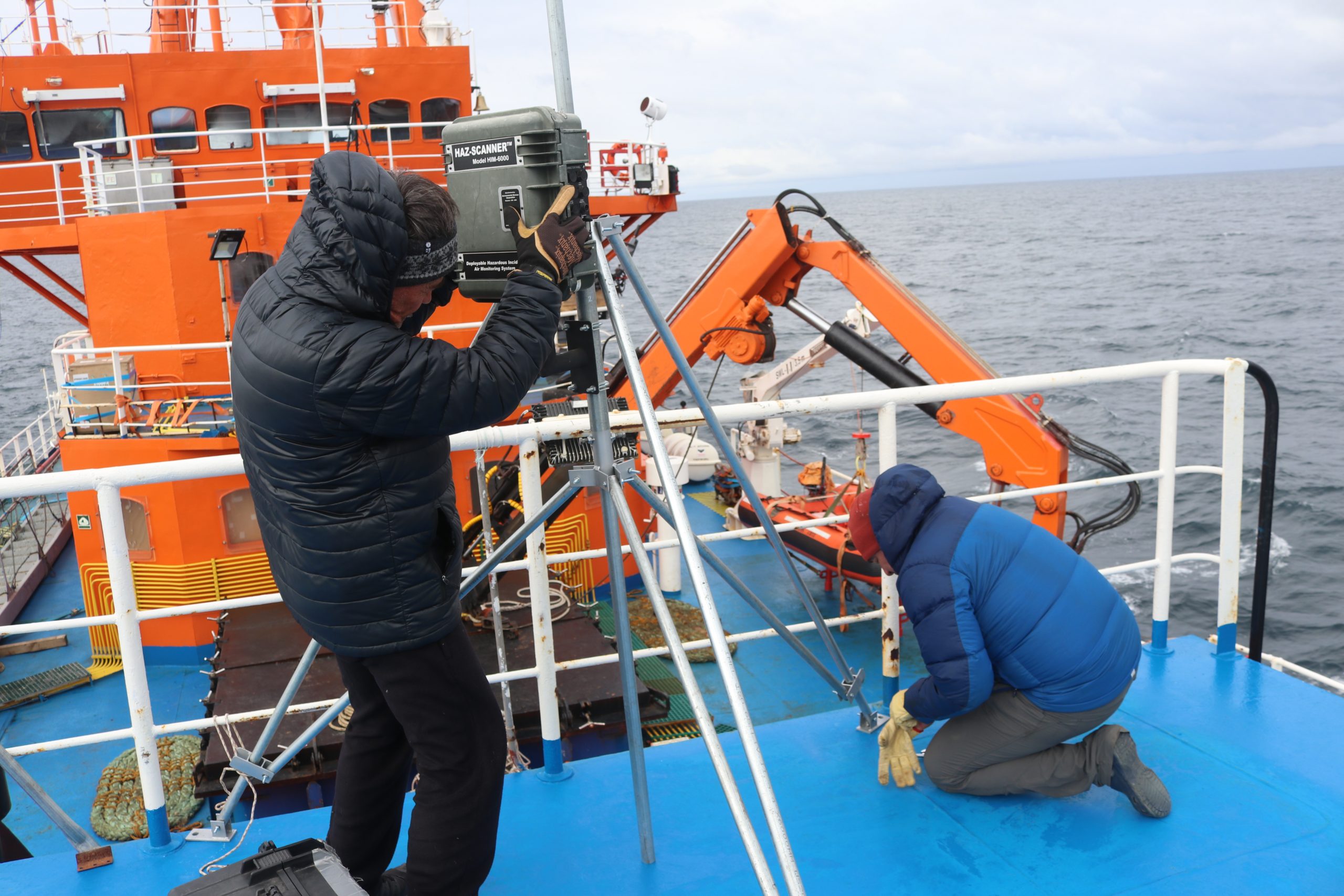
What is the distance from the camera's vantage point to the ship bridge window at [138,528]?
9758mm

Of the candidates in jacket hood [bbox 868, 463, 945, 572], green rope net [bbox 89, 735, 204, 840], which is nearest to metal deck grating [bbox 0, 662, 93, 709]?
green rope net [bbox 89, 735, 204, 840]

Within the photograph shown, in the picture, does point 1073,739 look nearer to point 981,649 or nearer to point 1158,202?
point 981,649

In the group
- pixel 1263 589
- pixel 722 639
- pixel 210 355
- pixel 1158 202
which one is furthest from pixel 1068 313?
pixel 1158 202

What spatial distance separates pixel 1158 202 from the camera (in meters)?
115

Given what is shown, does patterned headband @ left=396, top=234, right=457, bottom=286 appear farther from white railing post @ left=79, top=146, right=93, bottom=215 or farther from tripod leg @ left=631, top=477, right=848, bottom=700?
white railing post @ left=79, top=146, right=93, bottom=215

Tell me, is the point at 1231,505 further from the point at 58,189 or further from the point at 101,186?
the point at 58,189

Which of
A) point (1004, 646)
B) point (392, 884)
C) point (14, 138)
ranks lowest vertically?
point (392, 884)

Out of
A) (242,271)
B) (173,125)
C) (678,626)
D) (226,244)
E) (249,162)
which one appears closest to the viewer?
(226,244)

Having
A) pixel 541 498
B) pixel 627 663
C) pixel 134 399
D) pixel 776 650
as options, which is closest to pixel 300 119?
pixel 134 399

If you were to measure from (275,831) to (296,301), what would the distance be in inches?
75.9

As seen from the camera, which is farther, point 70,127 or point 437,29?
point 437,29

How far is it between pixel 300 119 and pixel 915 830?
43.6ft

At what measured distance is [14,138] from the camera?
1286 centimetres

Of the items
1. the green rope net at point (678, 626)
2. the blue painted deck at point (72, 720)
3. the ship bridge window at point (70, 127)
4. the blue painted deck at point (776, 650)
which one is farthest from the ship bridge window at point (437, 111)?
the blue painted deck at point (72, 720)
